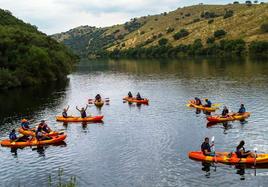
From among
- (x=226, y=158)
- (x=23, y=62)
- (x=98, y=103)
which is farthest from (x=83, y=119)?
(x=23, y=62)

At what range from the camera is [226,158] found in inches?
1713

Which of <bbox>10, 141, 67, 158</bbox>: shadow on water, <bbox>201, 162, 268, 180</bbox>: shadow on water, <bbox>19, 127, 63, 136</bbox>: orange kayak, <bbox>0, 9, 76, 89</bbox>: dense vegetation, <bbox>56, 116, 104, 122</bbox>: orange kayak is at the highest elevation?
<bbox>0, 9, 76, 89</bbox>: dense vegetation

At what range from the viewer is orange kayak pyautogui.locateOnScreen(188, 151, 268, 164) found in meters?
42.5

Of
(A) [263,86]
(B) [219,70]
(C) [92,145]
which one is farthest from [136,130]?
(B) [219,70]

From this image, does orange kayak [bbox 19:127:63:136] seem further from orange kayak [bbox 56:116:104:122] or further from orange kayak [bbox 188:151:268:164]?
orange kayak [bbox 188:151:268:164]

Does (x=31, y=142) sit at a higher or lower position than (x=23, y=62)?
lower

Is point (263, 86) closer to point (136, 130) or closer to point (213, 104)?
point (213, 104)

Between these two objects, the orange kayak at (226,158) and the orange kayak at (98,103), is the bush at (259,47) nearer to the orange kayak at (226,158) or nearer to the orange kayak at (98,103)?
the orange kayak at (98,103)

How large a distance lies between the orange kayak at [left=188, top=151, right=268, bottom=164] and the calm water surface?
820mm

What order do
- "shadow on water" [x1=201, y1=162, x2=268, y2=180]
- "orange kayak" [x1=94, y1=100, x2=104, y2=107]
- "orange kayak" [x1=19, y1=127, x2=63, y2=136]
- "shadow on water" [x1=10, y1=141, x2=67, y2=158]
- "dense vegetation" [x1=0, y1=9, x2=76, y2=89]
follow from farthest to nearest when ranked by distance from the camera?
"dense vegetation" [x1=0, y1=9, x2=76, y2=89]
"orange kayak" [x1=94, y1=100, x2=104, y2=107]
"orange kayak" [x1=19, y1=127, x2=63, y2=136]
"shadow on water" [x1=10, y1=141, x2=67, y2=158]
"shadow on water" [x1=201, y1=162, x2=268, y2=180]

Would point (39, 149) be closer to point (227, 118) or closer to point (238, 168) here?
point (238, 168)

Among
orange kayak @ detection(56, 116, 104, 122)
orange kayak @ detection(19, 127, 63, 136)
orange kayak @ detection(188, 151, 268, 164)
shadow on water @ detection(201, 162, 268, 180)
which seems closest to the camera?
shadow on water @ detection(201, 162, 268, 180)

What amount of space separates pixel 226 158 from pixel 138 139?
14057 millimetres

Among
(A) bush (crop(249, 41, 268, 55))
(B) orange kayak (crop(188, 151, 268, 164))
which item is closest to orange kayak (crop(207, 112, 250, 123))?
(B) orange kayak (crop(188, 151, 268, 164))
